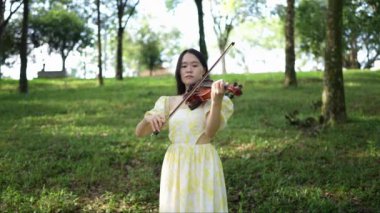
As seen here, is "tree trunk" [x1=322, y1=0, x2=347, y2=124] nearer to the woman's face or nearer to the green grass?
the green grass

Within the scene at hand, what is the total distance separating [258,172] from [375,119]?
15.2 feet

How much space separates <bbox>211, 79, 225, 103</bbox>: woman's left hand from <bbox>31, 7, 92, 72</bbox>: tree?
1438 inches

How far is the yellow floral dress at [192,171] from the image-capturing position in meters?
3.57

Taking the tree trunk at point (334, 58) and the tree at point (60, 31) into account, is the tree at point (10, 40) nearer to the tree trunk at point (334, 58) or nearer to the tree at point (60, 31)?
the tree at point (60, 31)

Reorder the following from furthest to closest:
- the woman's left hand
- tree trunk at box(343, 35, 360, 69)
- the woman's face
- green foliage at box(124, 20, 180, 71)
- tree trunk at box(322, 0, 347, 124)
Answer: green foliage at box(124, 20, 180, 71) → tree trunk at box(343, 35, 360, 69) → tree trunk at box(322, 0, 347, 124) → the woman's face → the woman's left hand

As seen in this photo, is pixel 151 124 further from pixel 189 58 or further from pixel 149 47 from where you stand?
pixel 149 47

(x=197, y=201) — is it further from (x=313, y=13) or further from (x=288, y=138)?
(x=313, y=13)

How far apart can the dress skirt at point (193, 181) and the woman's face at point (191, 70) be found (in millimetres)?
535

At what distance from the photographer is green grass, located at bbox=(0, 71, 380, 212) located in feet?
21.0

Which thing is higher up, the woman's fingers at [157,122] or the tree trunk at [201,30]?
the tree trunk at [201,30]

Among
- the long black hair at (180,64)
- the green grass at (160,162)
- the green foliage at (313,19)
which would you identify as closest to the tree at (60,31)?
the green foliage at (313,19)

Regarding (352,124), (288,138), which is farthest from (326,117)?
(288,138)

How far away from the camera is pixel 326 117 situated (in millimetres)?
10047

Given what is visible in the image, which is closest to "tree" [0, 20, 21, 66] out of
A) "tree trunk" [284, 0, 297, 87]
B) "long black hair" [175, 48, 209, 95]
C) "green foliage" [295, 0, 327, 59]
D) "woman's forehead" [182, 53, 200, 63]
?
"green foliage" [295, 0, 327, 59]
